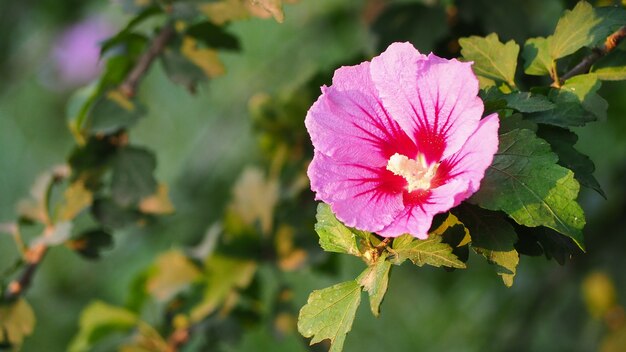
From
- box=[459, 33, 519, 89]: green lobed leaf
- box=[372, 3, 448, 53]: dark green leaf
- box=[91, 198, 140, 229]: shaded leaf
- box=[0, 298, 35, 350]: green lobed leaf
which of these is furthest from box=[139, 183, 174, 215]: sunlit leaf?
box=[459, 33, 519, 89]: green lobed leaf

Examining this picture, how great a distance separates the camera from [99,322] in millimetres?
837

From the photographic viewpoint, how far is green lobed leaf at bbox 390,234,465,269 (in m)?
0.43

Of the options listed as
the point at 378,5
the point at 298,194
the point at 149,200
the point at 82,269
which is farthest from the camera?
the point at 82,269

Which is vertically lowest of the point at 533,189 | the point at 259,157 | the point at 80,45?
the point at 259,157

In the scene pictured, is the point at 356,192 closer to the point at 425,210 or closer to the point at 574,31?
the point at 425,210

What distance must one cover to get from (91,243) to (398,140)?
39 centimetres

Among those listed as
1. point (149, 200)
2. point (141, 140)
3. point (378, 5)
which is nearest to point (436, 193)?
point (149, 200)

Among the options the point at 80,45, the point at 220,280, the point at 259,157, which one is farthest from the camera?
the point at 80,45

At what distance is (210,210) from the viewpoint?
1.18 m

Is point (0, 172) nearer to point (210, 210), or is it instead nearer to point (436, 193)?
point (210, 210)

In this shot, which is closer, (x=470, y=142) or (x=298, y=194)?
(x=470, y=142)

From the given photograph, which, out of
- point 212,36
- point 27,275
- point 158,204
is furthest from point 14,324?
point 212,36

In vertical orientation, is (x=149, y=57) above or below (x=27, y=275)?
above

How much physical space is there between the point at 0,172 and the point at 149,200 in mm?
1042
